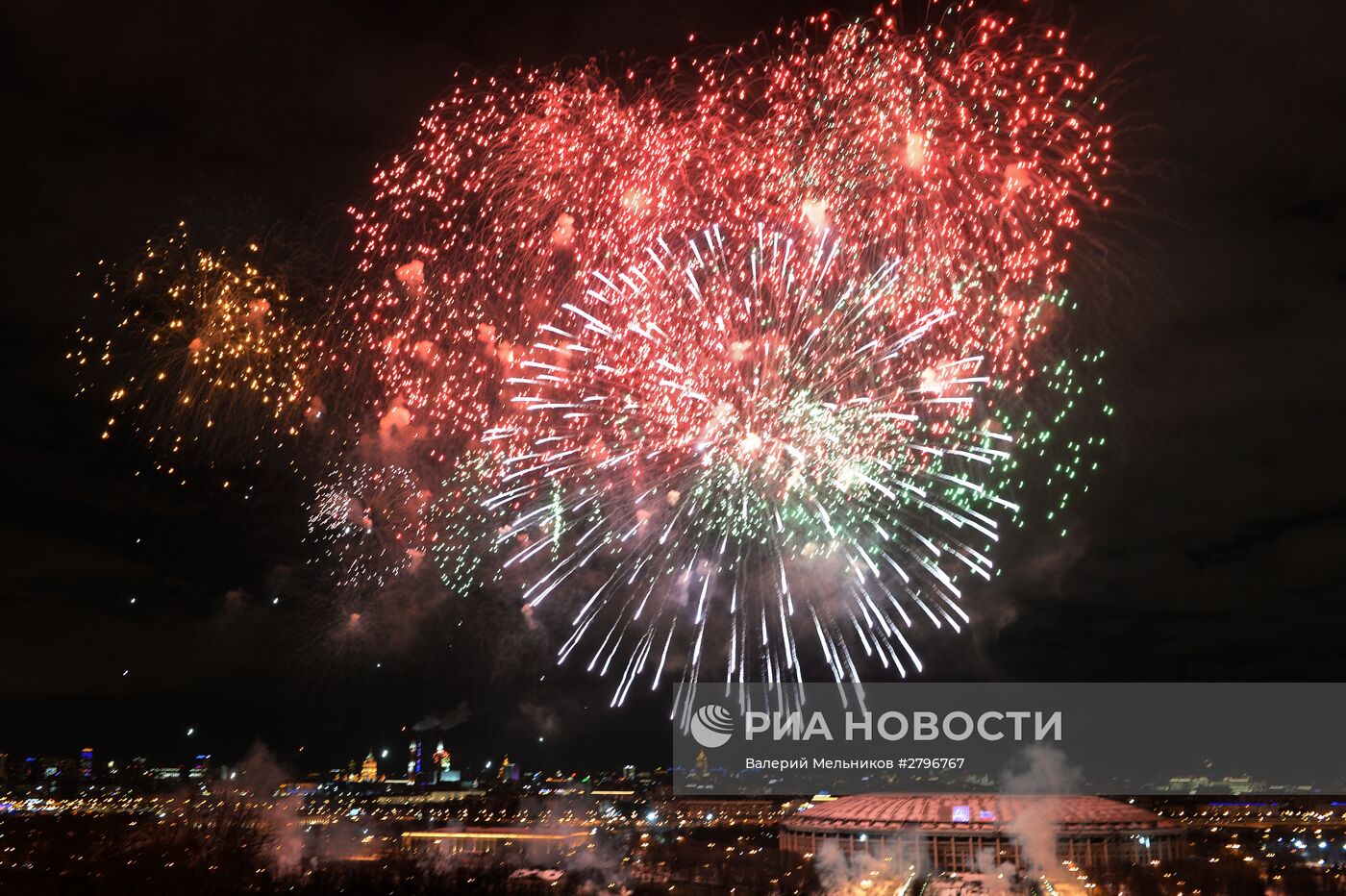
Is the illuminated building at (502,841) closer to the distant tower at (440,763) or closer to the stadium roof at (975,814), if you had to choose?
the stadium roof at (975,814)

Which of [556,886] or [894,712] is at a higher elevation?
[894,712]

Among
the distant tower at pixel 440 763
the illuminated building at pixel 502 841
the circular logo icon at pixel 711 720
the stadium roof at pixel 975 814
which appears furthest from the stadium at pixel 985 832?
the distant tower at pixel 440 763

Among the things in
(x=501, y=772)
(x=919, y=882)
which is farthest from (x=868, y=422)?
(x=501, y=772)

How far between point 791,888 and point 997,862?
10852 millimetres

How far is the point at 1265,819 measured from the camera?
234ft

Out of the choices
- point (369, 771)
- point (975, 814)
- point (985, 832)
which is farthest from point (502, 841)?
point (369, 771)

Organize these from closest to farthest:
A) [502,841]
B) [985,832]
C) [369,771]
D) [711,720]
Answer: [711,720] → [985,832] → [502,841] → [369,771]

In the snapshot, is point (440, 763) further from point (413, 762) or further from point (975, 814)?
point (975, 814)

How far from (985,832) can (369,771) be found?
56653mm

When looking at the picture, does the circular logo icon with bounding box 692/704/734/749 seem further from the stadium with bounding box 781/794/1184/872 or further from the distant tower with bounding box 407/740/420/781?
the distant tower with bounding box 407/740/420/781

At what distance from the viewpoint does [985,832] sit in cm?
4594

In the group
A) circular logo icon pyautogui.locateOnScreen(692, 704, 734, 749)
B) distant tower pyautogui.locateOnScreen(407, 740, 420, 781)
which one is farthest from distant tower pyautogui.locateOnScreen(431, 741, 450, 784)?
circular logo icon pyautogui.locateOnScreen(692, 704, 734, 749)

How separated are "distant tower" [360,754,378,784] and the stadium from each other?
45.8m

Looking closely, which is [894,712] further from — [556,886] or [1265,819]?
[1265,819]
